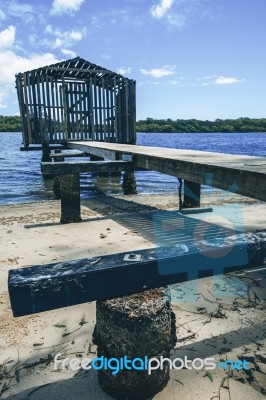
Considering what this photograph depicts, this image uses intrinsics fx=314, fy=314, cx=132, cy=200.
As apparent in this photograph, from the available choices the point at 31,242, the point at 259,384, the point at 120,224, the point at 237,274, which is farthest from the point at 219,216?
the point at 259,384

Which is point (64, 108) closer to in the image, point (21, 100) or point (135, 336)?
point (21, 100)

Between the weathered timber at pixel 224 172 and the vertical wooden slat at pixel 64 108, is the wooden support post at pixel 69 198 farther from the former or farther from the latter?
the vertical wooden slat at pixel 64 108

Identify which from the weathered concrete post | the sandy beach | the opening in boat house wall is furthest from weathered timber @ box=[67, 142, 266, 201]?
the opening in boat house wall

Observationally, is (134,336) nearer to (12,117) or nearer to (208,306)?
(208,306)

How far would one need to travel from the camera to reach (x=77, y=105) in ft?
48.0

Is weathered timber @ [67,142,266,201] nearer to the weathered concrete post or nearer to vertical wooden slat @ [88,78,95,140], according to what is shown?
the weathered concrete post

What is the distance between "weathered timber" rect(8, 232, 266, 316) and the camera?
1552 mm

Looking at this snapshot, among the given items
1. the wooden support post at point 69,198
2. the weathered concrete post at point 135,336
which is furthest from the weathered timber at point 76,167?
the weathered concrete post at point 135,336

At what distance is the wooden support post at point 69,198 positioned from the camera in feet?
22.0

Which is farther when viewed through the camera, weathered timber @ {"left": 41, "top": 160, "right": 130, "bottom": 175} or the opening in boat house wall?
the opening in boat house wall

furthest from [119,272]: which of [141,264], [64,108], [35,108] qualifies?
[64,108]

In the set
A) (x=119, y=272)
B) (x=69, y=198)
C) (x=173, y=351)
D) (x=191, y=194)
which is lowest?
(x=173, y=351)

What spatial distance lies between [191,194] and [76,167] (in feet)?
10.00

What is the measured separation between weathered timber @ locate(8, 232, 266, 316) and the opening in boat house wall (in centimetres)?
1320
